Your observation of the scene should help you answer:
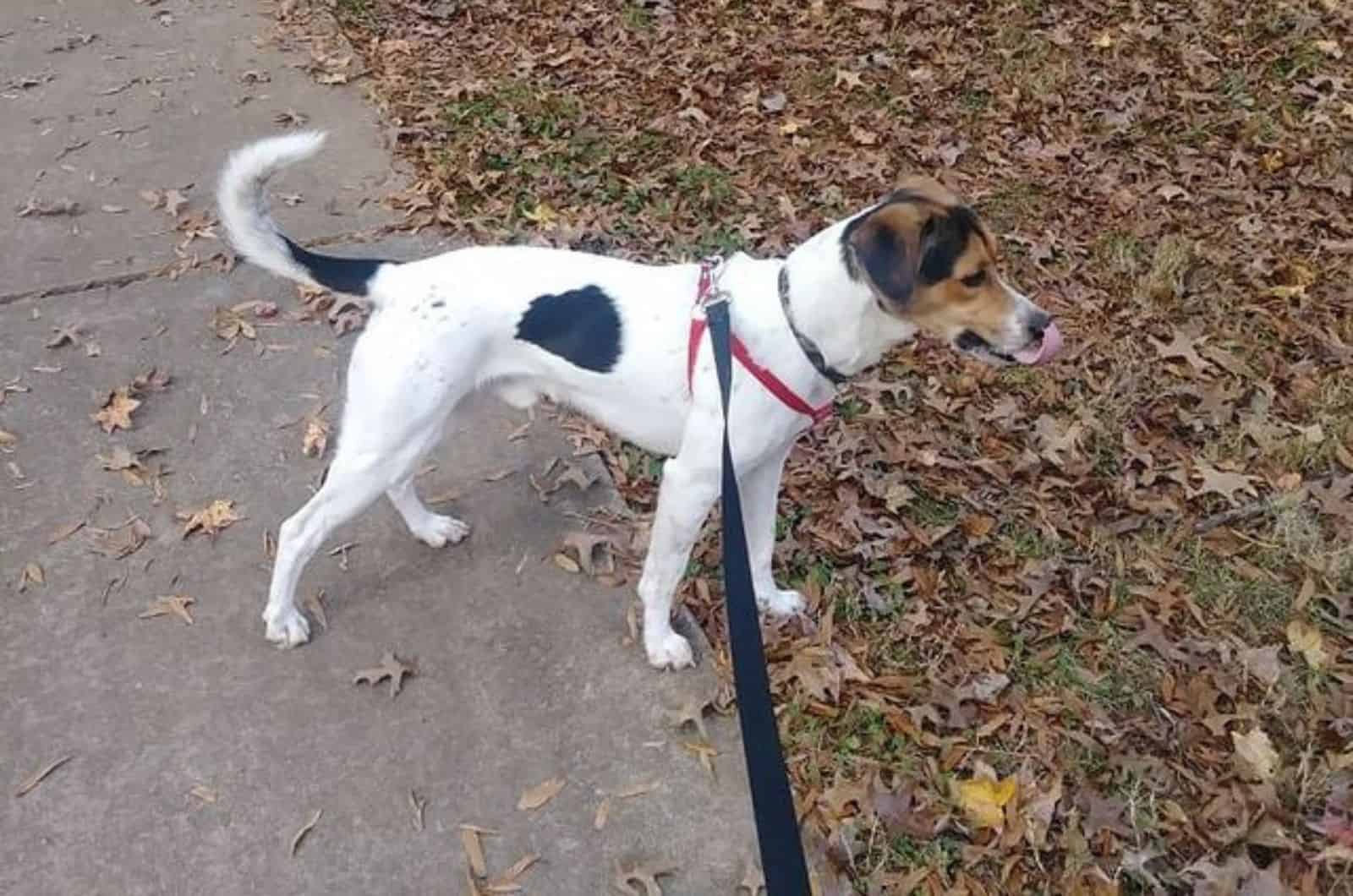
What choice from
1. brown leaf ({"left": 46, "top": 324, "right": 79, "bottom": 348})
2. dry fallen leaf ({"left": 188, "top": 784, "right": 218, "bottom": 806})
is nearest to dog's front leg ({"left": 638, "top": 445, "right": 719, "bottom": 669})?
dry fallen leaf ({"left": 188, "top": 784, "right": 218, "bottom": 806})

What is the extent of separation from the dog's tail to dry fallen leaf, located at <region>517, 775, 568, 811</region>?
154cm

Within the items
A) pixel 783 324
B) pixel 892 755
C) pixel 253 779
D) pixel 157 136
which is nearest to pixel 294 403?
pixel 253 779

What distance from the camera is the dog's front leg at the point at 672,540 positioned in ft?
11.2

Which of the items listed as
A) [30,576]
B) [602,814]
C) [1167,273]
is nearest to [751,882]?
[602,814]

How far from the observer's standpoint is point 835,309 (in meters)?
3.24

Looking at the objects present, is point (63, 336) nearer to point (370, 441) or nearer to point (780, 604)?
point (370, 441)

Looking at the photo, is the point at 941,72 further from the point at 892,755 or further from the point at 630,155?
the point at 892,755

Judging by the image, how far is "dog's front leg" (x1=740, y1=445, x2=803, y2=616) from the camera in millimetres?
3744

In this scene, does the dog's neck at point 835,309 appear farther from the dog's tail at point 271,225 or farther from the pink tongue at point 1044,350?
the dog's tail at point 271,225

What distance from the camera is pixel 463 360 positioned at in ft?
11.5

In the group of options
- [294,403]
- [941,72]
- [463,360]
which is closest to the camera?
[463,360]

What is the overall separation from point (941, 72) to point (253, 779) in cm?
646

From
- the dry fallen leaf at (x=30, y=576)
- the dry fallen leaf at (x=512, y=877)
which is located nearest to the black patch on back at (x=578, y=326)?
the dry fallen leaf at (x=512, y=877)

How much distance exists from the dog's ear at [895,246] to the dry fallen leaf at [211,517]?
2580 mm
